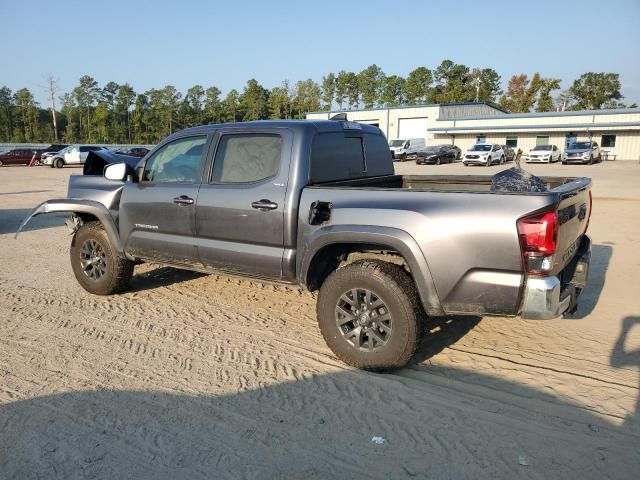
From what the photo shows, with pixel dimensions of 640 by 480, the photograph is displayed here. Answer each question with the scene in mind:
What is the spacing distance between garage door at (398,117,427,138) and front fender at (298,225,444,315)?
53.1 metres

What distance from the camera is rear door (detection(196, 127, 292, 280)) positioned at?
432 centimetres

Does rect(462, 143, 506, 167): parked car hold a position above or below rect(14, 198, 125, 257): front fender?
above

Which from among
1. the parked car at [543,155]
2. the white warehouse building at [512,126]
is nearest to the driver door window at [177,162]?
the parked car at [543,155]

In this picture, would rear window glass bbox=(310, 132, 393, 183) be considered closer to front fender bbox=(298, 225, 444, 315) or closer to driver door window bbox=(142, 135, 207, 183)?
front fender bbox=(298, 225, 444, 315)

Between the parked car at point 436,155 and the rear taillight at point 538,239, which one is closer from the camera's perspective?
the rear taillight at point 538,239

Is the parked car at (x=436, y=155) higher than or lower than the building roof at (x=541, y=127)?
lower

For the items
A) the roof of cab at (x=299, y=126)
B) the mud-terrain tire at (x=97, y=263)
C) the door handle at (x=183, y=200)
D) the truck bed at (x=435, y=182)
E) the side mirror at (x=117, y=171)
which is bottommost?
the mud-terrain tire at (x=97, y=263)

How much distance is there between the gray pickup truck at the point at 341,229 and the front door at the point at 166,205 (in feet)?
0.05

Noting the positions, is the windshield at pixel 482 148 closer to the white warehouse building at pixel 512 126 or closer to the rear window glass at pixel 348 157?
the white warehouse building at pixel 512 126

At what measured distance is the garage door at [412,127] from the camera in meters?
54.9

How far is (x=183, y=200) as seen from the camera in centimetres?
489

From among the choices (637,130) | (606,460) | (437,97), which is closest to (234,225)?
→ (606,460)

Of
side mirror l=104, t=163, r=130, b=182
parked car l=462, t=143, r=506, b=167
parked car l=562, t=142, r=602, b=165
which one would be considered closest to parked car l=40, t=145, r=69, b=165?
parked car l=462, t=143, r=506, b=167

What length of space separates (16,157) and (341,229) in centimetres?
4143
